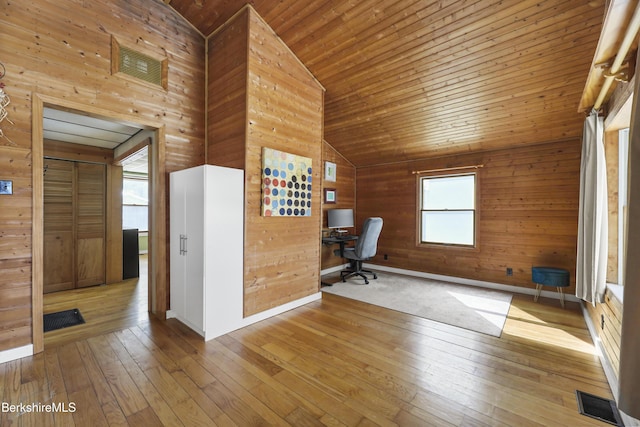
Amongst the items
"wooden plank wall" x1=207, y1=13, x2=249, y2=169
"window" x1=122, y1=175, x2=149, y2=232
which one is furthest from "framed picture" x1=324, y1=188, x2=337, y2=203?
"window" x1=122, y1=175, x2=149, y2=232

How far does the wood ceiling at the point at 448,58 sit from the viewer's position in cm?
252

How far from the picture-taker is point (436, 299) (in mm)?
3840

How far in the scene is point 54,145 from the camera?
398 cm

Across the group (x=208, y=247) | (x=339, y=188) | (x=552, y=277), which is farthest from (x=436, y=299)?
(x=208, y=247)

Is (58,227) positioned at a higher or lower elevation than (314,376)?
higher

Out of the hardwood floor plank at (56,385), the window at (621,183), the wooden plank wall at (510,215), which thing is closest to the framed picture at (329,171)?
the wooden plank wall at (510,215)

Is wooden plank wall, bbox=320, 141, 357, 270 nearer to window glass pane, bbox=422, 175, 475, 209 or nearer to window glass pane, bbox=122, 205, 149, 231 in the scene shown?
window glass pane, bbox=422, 175, 475, 209

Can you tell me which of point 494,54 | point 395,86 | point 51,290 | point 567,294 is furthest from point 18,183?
point 567,294

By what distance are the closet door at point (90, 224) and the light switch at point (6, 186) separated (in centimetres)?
230

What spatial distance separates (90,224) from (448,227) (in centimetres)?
608

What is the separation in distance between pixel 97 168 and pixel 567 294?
291 inches

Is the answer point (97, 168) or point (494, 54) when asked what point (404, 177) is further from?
point (97, 168)

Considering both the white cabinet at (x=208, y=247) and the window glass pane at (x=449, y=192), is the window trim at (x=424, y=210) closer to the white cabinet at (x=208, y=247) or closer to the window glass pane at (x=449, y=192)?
the window glass pane at (x=449, y=192)

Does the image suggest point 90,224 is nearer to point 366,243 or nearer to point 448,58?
point 366,243
